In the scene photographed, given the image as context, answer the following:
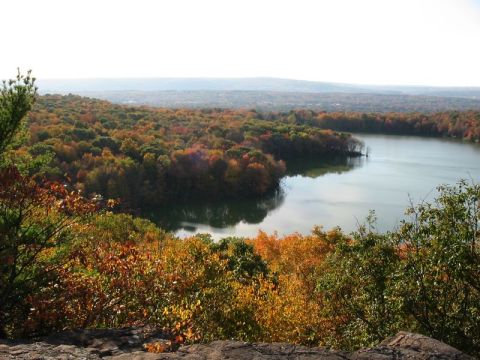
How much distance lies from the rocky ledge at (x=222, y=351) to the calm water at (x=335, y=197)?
27.1 metres

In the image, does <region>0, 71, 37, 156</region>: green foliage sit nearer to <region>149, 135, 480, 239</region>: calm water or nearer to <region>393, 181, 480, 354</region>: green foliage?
<region>393, 181, 480, 354</region>: green foliage

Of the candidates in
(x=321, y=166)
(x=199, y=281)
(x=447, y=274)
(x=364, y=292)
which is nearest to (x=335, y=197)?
(x=321, y=166)

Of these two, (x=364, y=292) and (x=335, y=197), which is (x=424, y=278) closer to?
(x=364, y=292)

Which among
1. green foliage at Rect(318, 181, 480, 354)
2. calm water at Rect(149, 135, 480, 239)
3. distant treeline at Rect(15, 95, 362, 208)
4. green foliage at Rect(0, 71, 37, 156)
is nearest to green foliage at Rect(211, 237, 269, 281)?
green foliage at Rect(318, 181, 480, 354)

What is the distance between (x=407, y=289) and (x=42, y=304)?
8.78m

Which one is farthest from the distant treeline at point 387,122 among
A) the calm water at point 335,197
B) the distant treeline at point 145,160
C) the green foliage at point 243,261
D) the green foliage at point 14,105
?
the green foliage at point 14,105

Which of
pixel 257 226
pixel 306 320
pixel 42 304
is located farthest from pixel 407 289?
pixel 257 226

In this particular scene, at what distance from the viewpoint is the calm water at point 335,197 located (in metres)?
56.0

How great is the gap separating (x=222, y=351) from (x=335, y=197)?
202 ft

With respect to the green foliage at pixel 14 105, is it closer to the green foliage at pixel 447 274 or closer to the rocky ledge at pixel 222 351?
the rocky ledge at pixel 222 351

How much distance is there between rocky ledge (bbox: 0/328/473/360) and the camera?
8.01 m

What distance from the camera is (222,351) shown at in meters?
8.25

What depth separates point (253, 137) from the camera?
97.3m

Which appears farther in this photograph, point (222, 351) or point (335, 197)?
point (335, 197)
